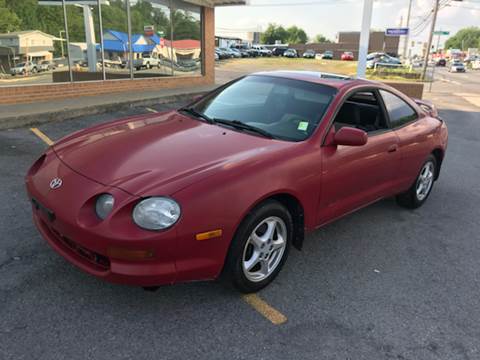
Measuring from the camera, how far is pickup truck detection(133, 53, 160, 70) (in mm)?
12508

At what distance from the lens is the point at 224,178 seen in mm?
2676

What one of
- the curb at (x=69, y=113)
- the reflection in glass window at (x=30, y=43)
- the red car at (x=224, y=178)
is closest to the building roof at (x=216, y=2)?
the curb at (x=69, y=113)

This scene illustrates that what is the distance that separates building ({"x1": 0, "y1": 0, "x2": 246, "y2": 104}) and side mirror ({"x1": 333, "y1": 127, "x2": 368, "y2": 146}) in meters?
8.28

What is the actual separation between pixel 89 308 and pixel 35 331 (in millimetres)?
340

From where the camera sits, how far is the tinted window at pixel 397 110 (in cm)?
432

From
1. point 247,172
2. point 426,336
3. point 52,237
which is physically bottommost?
point 426,336

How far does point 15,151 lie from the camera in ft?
20.5

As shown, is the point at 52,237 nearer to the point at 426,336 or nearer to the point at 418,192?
the point at 426,336

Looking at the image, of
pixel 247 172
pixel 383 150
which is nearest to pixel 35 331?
pixel 247 172

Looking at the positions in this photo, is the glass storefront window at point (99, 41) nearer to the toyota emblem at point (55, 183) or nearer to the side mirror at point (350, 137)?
the toyota emblem at point (55, 183)

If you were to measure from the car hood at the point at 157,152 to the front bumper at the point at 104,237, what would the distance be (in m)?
0.13

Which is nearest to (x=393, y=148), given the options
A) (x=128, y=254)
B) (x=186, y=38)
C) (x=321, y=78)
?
(x=321, y=78)

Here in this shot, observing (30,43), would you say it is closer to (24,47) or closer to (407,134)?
(24,47)

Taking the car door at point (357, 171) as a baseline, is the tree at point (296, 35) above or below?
above
